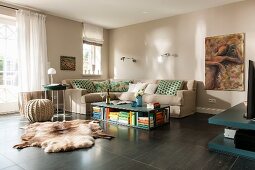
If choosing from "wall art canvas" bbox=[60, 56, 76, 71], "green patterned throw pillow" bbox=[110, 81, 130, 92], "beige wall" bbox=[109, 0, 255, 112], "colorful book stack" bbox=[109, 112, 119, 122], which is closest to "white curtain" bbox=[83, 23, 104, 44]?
"beige wall" bbox=[109, 0, 255, 112]

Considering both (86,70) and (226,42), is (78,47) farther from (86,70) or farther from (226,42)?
(226,42)

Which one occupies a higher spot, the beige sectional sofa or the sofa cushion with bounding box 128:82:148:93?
the sofa cushion with bounding box 128:82:148:93

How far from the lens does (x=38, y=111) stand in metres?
3.85

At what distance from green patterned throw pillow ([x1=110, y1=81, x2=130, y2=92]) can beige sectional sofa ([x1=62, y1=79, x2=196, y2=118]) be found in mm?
405

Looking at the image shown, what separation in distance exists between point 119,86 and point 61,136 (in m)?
3.15

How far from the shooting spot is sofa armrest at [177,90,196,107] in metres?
4.32

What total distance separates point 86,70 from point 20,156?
14.5 feet

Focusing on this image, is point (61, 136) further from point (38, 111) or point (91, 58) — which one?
point (91, 58)

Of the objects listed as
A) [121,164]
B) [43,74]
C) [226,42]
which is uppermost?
[226,42]

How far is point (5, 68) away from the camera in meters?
4.73

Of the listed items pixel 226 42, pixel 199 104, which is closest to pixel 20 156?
pixel 199 104

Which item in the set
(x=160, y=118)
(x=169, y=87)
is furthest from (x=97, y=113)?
(x=169, y=87)

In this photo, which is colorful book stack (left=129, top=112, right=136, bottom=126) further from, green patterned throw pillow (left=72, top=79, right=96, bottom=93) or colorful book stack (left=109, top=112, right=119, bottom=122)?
green patterned throw pillow (left=72, top=79, right=96, bottom=93)

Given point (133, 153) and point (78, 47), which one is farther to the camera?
point (78, 47)
